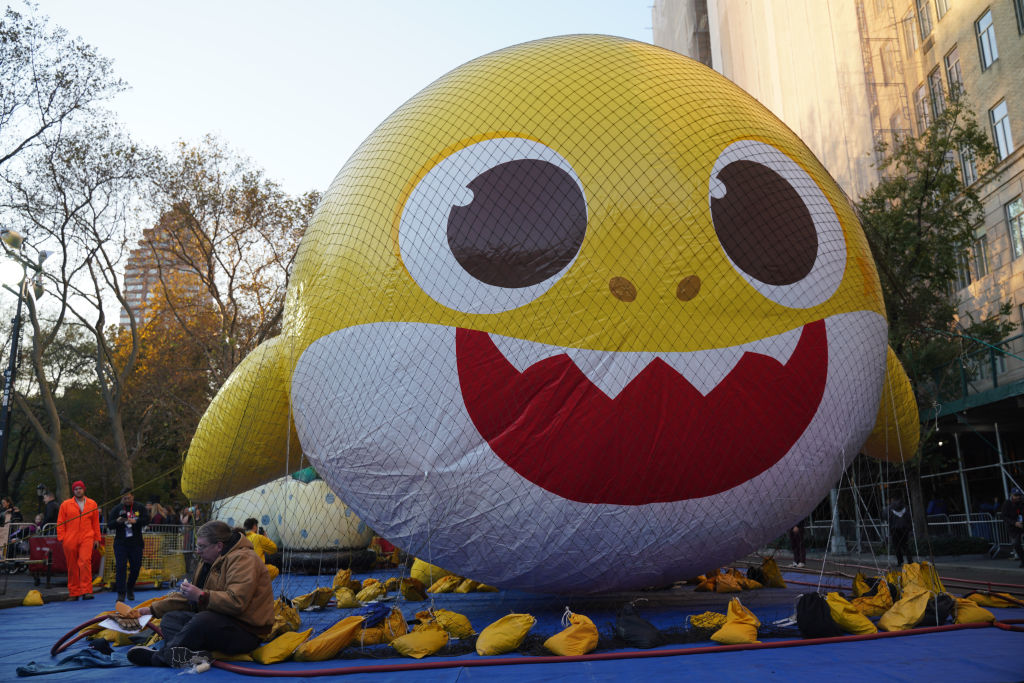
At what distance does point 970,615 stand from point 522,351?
13.5ft

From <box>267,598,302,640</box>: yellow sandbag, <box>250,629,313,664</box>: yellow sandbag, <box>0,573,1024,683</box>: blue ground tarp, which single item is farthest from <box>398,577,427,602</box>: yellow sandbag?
<box>250,629,313,664</box>: yellow sandbag

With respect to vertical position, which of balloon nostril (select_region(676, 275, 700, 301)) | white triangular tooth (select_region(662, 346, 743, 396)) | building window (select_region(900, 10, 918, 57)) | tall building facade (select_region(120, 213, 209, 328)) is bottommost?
white triangular tooth (select_region(662, 346, 743, 396))

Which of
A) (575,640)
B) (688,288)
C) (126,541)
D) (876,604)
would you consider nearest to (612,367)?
(688,288)

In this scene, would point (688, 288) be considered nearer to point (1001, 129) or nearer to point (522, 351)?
point (522, 351)

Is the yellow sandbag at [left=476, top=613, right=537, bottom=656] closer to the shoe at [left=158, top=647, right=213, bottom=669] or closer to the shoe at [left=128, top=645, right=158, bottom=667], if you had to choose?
the shoe at [left=158, top=647, right=213, bottom=669]

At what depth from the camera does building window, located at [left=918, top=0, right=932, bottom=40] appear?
98.1 feet

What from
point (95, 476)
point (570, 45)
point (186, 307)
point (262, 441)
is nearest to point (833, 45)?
point (186, 307)

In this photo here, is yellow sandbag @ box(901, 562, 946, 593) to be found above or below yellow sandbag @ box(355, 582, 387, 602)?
above

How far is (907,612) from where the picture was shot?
21.1 ft

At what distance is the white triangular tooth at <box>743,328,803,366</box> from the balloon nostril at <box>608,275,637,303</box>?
0.96 m

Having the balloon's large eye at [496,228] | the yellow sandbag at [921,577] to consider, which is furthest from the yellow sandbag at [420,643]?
the yellow sandbag at [921,577]

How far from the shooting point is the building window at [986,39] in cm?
2611

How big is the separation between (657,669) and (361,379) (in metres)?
3.17

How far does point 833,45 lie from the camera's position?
33219 millimetres
